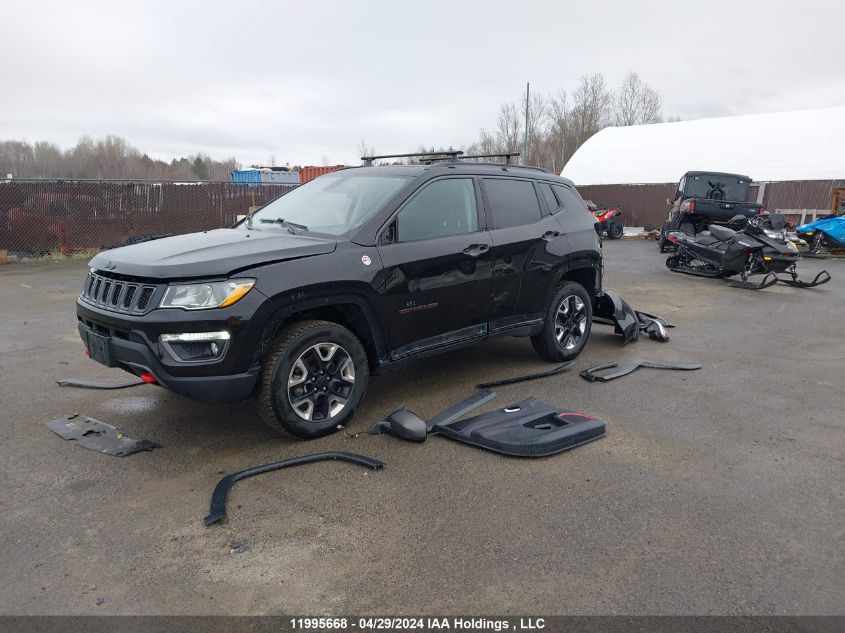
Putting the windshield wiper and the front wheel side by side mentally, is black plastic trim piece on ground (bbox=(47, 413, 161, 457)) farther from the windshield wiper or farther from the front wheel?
the front wheel

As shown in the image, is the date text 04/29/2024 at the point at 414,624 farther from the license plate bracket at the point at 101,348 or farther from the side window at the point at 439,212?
the side window at the point at 439,212

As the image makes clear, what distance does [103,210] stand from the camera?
15750 millimetres

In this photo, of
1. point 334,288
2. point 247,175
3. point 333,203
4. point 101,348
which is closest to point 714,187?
point 333,203

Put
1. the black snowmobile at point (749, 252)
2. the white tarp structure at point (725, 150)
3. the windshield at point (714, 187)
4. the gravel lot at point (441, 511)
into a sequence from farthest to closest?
the white tarp structure at point (725, 150) < the windshield at point (714, 187) < the black snowmobile at point (749, 252) < the gravel lot at point (441, 511)

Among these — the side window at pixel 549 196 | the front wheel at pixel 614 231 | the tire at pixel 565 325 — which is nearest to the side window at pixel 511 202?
the side window at pixel 549 196

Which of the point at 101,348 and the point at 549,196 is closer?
the point at 101,348

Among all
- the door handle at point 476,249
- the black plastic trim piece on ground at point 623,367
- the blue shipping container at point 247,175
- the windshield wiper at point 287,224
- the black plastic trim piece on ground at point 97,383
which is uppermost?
the blue shipping container at point 247,175

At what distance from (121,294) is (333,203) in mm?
1781

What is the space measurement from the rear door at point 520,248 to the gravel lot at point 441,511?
2.30 ft

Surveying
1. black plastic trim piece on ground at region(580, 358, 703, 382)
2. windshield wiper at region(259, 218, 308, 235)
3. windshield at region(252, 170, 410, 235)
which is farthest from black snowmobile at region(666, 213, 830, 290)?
windshield wiper at region(259, 218, 308, 235)

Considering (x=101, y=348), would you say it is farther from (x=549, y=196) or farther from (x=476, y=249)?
(x=549, y=196)

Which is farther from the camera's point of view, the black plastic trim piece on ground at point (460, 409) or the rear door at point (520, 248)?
the rear door at point (520, 248)

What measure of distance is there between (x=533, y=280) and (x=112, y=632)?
4.15 meters

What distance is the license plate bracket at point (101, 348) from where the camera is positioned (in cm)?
399
